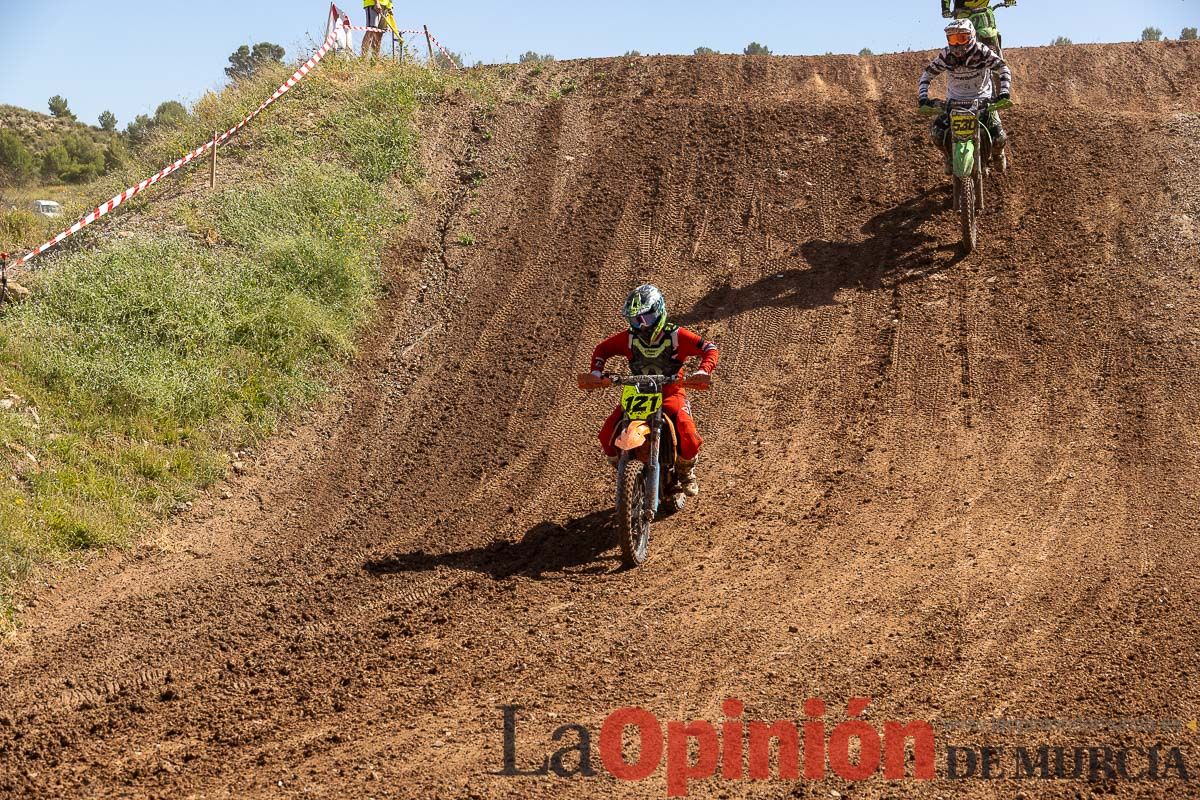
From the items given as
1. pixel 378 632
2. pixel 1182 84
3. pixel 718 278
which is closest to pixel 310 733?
pixel 378 632

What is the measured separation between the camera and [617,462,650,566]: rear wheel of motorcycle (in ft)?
24.8

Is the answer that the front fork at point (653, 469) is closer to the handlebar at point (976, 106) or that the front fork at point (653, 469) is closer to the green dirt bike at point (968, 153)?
the green dirt bike at point (968, 153)

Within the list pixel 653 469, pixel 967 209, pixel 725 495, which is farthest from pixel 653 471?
pixel 967 209

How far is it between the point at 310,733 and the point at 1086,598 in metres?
4.91

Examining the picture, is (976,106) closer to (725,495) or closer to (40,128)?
(725,495)

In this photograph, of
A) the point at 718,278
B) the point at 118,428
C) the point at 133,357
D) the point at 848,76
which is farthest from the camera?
the point at 848,76

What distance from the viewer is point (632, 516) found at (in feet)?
25.4

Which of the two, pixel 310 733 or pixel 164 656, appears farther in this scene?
pixel 164 656

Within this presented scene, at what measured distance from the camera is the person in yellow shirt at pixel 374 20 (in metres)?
19.4

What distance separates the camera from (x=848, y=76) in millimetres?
18047

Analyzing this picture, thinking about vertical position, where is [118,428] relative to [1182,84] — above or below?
below

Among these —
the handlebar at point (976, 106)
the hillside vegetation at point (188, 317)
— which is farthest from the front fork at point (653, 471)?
the handlebar at point (976, 106)

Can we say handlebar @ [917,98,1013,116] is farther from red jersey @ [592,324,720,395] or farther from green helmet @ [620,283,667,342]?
green helmet @ [620,283,667,342]

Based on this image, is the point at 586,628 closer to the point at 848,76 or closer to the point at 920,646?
the point at 920,646
